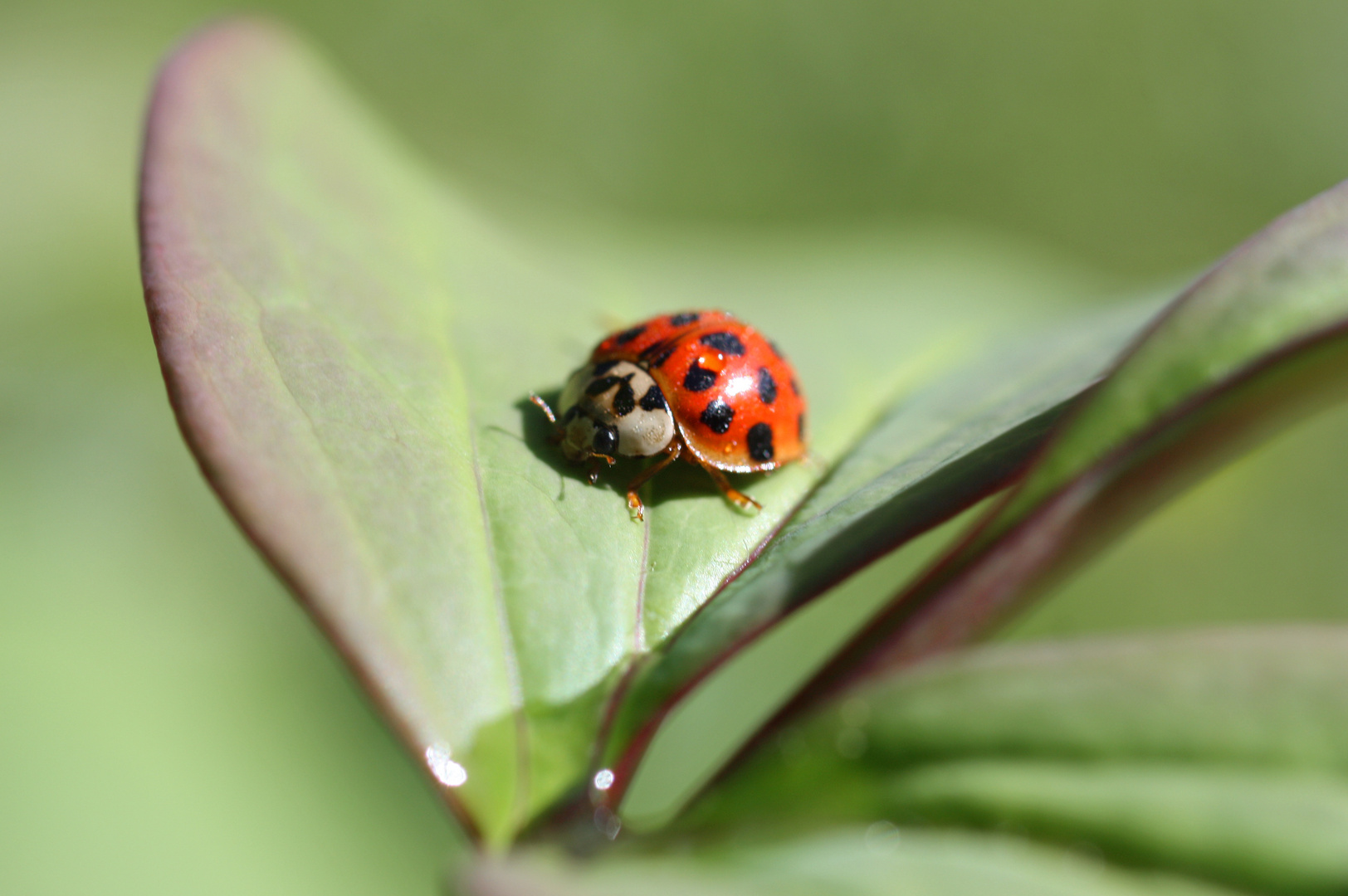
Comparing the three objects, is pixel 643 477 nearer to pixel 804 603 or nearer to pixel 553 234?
pixel 804 603

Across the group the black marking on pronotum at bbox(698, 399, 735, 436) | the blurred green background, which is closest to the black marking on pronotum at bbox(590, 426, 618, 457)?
the black marking on pronotum at bbox(698, 399, 735, 436)

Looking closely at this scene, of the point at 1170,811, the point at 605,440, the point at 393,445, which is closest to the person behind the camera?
the point at 1170,811

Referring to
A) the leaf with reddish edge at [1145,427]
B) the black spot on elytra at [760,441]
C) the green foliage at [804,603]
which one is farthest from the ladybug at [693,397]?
the leaf with reddish edge at [1145,427]

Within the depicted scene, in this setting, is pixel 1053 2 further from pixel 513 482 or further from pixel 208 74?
pixel 513 482

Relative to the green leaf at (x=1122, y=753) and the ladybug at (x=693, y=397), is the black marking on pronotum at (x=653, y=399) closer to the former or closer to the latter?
the ladybug at (x=693, y=397)

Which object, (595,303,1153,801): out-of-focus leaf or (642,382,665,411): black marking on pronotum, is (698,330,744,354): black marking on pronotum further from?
(595,303,1153,801): out-of-focus leaf

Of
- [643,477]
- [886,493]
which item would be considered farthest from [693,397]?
[886,493]
